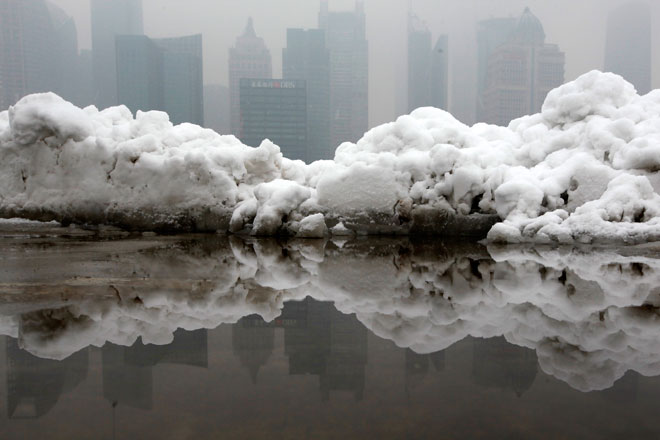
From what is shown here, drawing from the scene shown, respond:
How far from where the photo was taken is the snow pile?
2275 mm

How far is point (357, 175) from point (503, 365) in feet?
18.6

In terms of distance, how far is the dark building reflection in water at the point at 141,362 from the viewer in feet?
5.67

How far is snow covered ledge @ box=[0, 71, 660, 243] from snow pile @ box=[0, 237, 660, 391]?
2247 mm

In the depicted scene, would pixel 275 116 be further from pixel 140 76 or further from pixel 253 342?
pixel 253 342

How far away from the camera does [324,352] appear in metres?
2.26

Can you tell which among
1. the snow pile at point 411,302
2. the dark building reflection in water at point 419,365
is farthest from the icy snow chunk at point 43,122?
the dark building reflection in water at point 419,365

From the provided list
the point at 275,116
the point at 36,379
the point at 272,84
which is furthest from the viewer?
the point at 272,84

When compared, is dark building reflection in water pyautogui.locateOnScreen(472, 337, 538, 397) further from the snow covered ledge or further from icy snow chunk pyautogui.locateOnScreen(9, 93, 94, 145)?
icy snow chunk pyautogui.locateOnScreen(9, 93, 94, 145)

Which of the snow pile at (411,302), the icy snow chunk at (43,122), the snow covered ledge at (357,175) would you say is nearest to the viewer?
the snow pile at (411,302)

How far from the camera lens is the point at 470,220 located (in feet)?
24.3

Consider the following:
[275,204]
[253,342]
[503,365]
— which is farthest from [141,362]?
[275,204]

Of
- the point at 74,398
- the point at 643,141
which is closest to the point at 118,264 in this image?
the point at 74,398

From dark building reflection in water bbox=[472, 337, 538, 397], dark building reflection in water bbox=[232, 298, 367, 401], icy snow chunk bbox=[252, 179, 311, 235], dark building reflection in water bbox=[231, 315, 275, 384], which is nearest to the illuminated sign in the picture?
icy snow chunk bbox=[252, 179, 311, 235]

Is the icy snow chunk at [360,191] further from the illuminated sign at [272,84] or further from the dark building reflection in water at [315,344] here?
the illuminated sign at [272,84]
